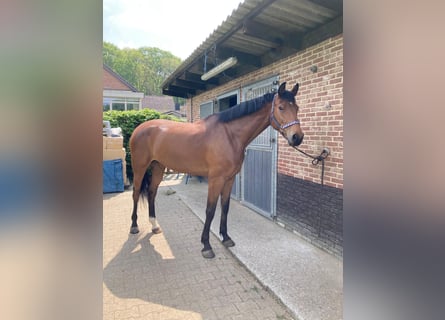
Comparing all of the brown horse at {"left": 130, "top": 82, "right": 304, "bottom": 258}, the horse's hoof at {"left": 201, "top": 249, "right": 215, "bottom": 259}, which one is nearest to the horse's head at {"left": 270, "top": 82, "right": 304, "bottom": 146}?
the brown horse at {"left": 130, "top": 82, "right": 304, "bottom": 258}

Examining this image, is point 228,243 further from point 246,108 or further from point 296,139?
point 246,108

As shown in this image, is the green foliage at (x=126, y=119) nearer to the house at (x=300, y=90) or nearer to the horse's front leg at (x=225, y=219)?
the house at (x=300, y=90)

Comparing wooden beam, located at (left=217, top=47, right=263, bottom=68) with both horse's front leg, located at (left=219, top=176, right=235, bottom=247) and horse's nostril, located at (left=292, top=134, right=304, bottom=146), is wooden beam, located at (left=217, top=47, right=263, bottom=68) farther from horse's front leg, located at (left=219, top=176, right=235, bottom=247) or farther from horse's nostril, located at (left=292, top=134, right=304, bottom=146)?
horse's front leg, located at (left=219, top=176, right=235, bottom=247)

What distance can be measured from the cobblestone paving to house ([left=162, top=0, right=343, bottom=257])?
44.6 inches

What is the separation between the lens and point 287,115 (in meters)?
2.78

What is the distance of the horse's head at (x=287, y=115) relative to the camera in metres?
2.72

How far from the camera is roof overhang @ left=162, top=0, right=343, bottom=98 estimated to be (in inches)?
107

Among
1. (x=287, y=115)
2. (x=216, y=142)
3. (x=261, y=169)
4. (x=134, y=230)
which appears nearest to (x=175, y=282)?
(x=134, y=230)

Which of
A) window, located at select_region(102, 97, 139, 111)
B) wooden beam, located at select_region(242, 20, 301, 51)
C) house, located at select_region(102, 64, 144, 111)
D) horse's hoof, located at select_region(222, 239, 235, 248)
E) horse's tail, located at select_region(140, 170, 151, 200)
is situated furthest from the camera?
window, located at select_region(102, 97, 139, 111)

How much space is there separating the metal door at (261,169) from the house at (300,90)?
16mm

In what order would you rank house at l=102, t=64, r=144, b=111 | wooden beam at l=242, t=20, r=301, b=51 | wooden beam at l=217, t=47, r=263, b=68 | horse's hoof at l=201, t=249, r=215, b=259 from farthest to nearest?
house at l=102, t=64, r=144, b=111 < wooden beam at l=217, t=47, r=263, b=68 < wooden beam at l=242, t=20, r=301, b=51 < horse's hoof at l=201, t=249, r=215, b=259
